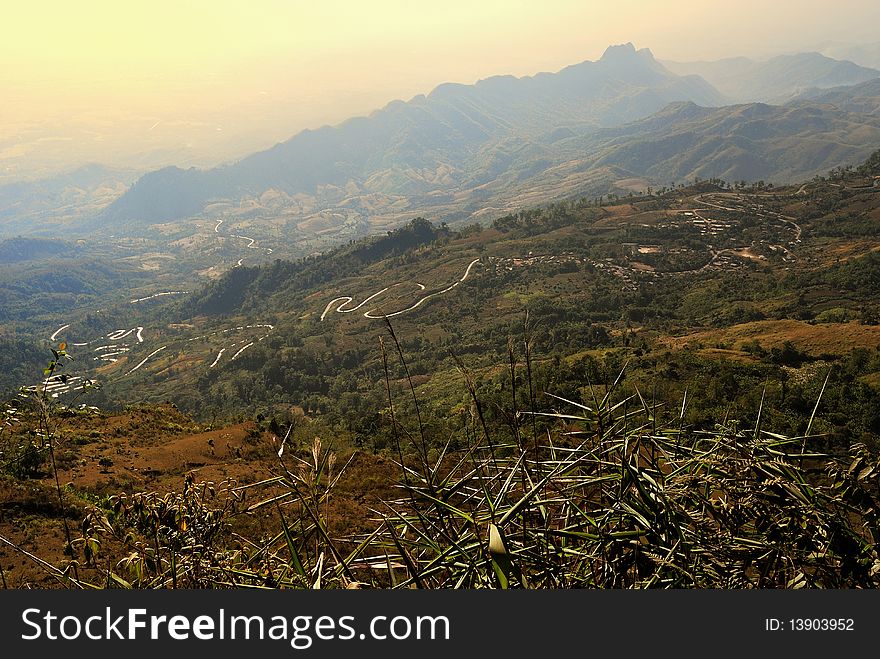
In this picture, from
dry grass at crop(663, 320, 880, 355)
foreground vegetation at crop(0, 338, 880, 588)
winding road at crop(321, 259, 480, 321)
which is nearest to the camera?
foreground vegetation at crop(0, 338, 880, 588)

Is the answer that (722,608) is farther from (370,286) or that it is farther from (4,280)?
(4,280)

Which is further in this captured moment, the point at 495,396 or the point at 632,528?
the point at 495,396

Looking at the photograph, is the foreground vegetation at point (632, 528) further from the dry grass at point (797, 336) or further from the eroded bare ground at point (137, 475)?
the dry grass at point (797, 336)

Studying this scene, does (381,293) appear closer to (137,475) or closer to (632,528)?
(137,475)

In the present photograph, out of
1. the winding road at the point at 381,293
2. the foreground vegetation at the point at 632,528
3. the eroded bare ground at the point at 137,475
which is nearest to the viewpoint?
the foreground vegetation at the point at 632,528

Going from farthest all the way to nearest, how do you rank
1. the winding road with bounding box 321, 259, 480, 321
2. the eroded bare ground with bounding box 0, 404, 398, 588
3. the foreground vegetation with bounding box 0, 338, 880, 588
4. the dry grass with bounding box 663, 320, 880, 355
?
the winding road with bounding box 321, 259, 480, 321, the dry grass with bounding box 663, 320, 880, 355, the eroded bare ground with bounding box 0, 404, 398, 588, the foreground vegetation with bounding box 0, 338, 880, 588

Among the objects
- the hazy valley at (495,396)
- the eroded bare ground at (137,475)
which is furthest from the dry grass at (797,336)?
the eroded bare ground at (137,475)

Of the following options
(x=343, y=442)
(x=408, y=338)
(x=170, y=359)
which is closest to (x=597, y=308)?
(x=408, y=338)

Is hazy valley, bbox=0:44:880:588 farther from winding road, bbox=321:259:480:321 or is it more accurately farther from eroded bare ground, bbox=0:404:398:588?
winding road, bbox=321:259:480:321

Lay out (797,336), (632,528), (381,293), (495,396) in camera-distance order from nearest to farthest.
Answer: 1. (632,528)
2. (495,396)
3. (797,336)
4. (381,293)

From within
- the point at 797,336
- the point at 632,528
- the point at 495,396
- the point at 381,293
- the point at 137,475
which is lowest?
the point at 381,293

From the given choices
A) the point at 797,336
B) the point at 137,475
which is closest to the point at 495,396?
the point at 137,475

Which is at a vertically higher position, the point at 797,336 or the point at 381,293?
the point at 797,336

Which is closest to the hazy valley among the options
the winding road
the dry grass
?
the dry grass
